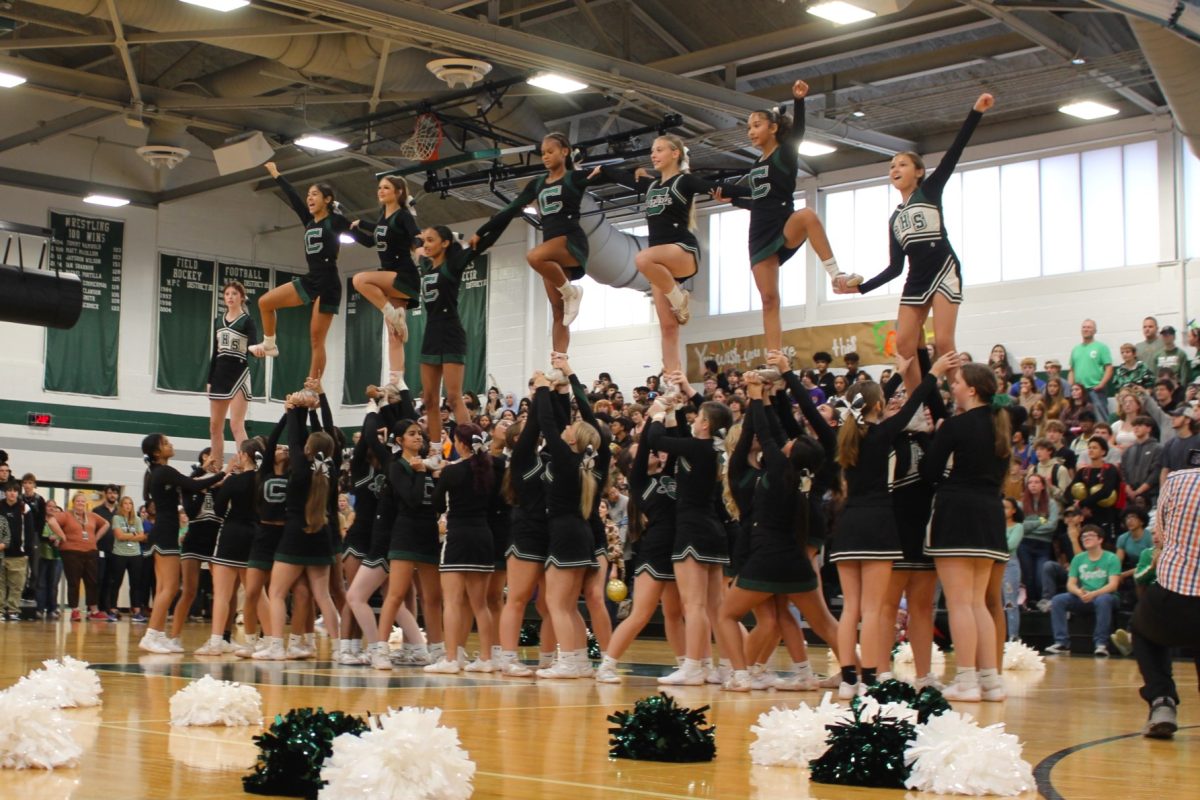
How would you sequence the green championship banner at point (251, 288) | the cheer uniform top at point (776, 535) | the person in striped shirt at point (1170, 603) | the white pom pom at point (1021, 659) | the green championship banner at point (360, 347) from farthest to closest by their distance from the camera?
the green championship banner at point (360, 347)
the green championship banner at point (251, 288)
the white pom pom at point (1021, 659)
the cheer uniform top at point (776, 535)
the person in striped shirt at point (1170, 603)

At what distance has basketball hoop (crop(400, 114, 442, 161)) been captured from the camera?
19.6 metres

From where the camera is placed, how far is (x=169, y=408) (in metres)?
27.0

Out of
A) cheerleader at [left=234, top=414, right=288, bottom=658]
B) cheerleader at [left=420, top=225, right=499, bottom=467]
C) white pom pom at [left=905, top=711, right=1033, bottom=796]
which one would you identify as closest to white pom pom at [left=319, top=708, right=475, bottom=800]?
white pom pom at [left=905, top=711, right=1033, bottom=796]

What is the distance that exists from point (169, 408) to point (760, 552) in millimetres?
21293

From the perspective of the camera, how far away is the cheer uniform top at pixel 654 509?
8.84 meters

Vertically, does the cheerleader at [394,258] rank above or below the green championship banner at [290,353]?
below

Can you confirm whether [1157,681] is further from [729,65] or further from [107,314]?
[107,314]

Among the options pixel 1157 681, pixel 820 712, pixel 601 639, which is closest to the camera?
pixel 820 712

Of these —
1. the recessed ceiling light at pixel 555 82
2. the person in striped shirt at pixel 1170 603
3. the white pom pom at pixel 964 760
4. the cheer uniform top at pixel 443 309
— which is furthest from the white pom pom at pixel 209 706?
the recessed ceiling light at pixel 555 82

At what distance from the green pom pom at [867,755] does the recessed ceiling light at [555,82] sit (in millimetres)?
14029

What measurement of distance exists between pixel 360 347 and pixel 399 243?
1770cm

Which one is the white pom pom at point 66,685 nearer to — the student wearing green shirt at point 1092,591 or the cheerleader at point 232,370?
the cheerleader at point 232,370

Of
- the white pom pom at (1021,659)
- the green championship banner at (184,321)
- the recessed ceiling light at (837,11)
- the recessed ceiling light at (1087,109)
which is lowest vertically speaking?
the white pom pom at (1021,659)

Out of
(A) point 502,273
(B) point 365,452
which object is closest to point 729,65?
(A) point 502,273
